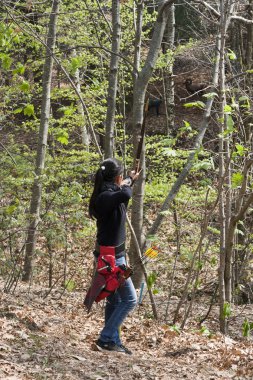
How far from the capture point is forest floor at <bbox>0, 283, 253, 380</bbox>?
512 centimetres

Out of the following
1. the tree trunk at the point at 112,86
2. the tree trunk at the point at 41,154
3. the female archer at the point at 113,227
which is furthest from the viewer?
the tree trunk at the point at 41,154

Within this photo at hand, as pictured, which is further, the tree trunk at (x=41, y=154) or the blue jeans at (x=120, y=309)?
the tree trunk at (x=41, y=154)

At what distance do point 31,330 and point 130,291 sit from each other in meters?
1.21

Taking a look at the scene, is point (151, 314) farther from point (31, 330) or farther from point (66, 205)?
point (31, 330)

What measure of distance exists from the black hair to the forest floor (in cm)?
143

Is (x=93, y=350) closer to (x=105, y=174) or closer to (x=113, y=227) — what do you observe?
(x=113, y=227)

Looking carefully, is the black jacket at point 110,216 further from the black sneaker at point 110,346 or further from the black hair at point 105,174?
the black sneaker at point 110,346

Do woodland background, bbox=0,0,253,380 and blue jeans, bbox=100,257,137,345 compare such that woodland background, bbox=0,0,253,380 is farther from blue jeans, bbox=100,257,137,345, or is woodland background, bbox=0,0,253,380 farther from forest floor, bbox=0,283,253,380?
blue jeans, bbox=100,257,137,345

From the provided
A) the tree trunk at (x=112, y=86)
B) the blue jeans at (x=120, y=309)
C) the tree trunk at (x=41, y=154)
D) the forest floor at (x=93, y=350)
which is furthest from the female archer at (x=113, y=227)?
the tree trunk at (x=41, y=154)

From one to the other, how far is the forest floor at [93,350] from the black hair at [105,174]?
1.43 metres

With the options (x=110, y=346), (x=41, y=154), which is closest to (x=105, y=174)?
(x=110, y=346)

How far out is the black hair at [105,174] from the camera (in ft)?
19.3

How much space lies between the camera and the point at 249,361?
19.6ft

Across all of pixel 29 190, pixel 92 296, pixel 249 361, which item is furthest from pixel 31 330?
pixel 29 190
